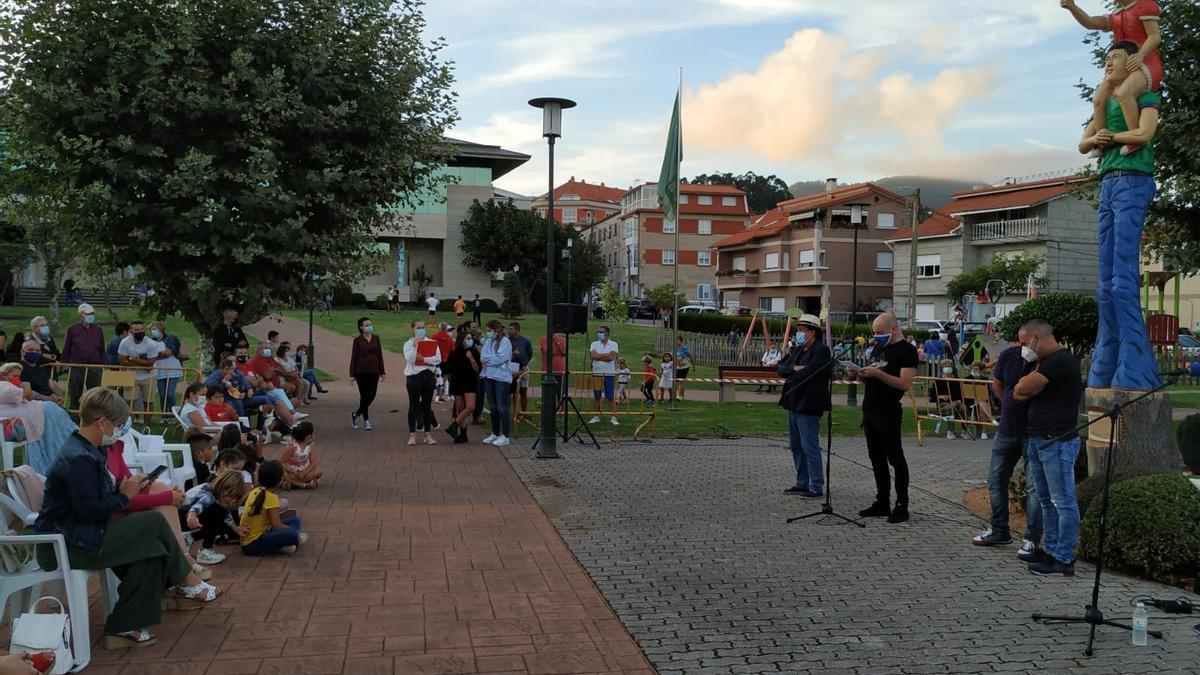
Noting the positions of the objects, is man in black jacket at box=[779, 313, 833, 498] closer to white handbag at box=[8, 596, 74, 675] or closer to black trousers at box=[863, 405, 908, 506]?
black trousers at box=[863, 405, 908, 506]

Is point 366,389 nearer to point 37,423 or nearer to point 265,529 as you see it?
point 37,423

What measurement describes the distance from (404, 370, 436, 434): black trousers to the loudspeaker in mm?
2036

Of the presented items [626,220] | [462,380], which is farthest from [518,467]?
[626,220]

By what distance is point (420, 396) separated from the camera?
44.4 feet

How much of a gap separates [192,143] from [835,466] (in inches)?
424

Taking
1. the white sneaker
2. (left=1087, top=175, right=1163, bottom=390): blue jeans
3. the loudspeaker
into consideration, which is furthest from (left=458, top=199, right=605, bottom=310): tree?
the white sneaker

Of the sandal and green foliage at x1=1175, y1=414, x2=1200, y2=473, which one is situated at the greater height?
green foliage at x1=1175, y1=414, x2=1200, y2=473

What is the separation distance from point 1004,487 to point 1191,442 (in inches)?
129

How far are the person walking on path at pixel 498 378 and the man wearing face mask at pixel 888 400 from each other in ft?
20.3

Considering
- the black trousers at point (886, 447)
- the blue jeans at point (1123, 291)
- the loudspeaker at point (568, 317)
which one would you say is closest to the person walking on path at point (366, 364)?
the loudspeaker at point (568, 317)

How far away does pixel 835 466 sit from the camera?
11992mm

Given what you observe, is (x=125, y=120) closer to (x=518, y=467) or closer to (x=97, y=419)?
(x=518, y=467)

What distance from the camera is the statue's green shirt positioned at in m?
8.60

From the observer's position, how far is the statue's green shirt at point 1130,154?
339 inches
